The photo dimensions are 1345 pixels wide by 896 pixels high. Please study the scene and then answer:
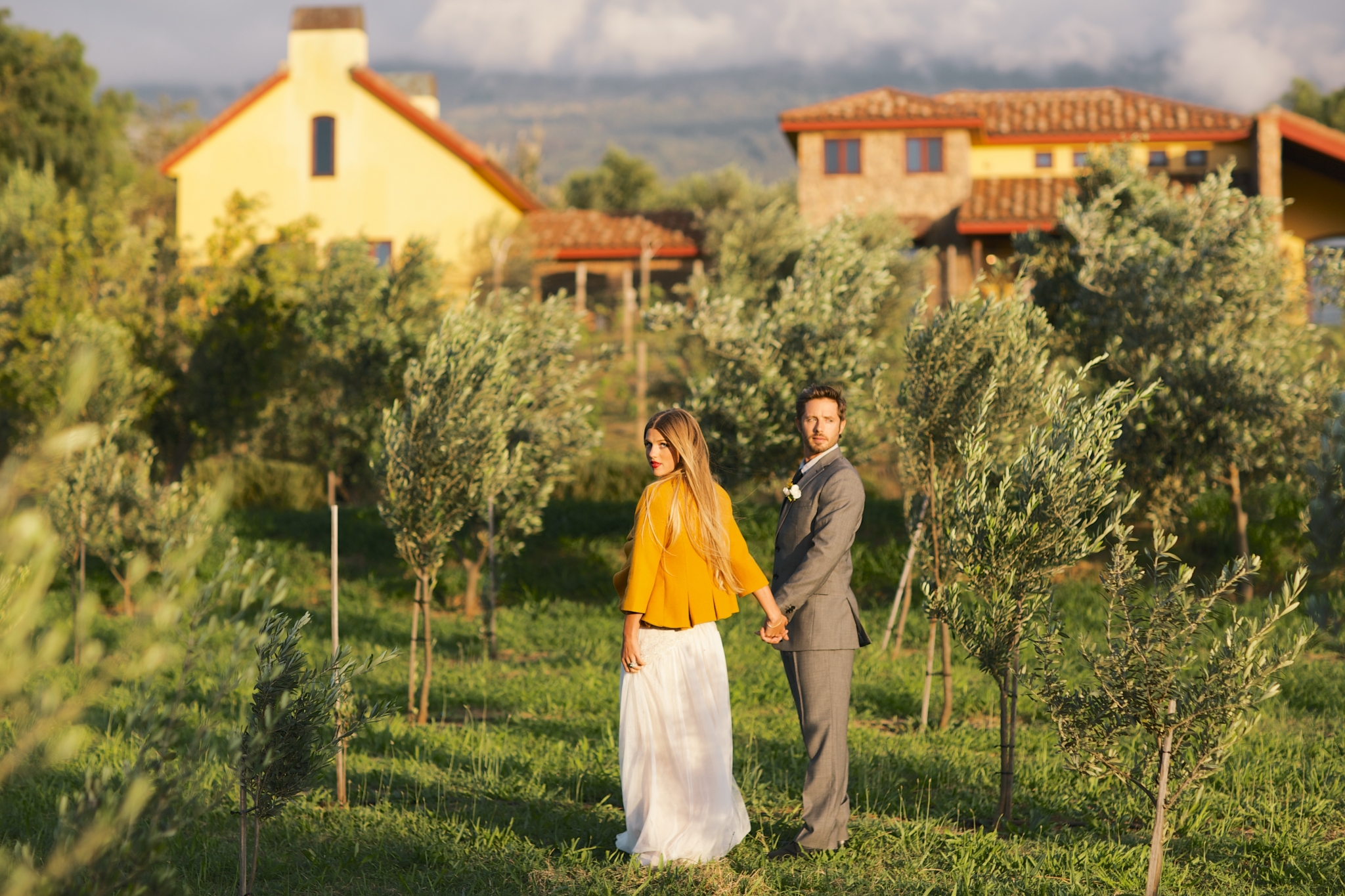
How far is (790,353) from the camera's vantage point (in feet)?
47.1

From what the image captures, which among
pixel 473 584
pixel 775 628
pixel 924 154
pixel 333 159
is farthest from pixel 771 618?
pixel 333 159

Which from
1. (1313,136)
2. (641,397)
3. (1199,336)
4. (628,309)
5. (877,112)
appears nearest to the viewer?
(1199,336)

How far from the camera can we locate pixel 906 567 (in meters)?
10.8

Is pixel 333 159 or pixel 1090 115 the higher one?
pixel 1090 115

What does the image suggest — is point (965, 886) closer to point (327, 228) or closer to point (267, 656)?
point (267, 656)

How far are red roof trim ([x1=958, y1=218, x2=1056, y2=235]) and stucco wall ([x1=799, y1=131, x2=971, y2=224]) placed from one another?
2.88 meters

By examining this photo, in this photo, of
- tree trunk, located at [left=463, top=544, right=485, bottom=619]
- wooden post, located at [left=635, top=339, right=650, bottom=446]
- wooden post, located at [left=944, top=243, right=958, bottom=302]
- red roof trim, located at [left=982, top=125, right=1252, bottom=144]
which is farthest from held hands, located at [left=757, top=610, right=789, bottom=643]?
red roof trim, located at [left=982, top=125, right=1252, bottom=144]

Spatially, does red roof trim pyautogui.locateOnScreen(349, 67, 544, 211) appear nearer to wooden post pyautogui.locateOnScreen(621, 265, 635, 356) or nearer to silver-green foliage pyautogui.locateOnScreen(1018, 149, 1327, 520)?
wooden post pyautogui.locateOnScreen(621, 265, 635, 356)

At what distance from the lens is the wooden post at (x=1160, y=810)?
5.31m

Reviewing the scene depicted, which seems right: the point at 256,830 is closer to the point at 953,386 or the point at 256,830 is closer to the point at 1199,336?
the point at 953,386

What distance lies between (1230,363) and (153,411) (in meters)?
17.7

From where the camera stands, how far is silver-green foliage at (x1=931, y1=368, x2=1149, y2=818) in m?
6.17

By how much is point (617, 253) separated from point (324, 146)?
9.14 metres

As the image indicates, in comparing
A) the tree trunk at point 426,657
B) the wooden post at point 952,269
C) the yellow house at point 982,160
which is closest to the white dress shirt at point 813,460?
the tree trunk at point 426,657
